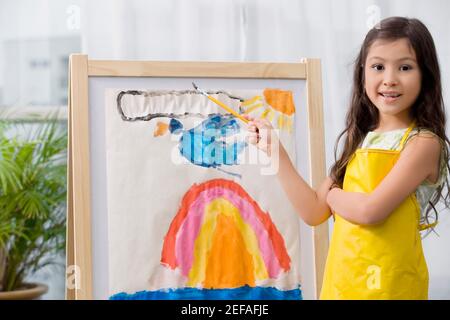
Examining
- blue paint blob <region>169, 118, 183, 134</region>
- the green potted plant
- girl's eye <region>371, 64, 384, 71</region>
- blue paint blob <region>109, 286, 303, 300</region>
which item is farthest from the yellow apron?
the green potted plant

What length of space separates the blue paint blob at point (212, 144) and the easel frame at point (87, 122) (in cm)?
11

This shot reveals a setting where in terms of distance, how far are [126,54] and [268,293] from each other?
31.1 inches

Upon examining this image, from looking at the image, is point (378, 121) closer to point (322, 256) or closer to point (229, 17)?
point (322, 256)

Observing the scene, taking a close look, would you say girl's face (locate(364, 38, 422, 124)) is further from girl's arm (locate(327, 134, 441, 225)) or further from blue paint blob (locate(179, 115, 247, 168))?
blue paint blob (locate(179, 115, 247, 168))

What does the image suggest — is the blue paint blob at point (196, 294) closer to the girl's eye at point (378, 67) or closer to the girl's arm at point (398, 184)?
the girl's arm at point (398, 184)

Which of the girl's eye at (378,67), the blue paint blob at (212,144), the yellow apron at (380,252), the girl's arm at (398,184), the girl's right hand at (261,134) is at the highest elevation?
the girl's eye at (378,67)

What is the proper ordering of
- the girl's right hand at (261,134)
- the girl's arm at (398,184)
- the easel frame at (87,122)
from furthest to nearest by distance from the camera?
the easel frame at (87,122)
the girl's right hand at (261,134)
the girl's arm at (398,184)

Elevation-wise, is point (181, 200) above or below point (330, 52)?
below

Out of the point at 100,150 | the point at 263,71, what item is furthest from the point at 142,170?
the point at 263,71

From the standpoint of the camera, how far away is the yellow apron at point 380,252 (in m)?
0.97

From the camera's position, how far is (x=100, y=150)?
136 centimetres

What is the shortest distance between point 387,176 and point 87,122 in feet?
2.17

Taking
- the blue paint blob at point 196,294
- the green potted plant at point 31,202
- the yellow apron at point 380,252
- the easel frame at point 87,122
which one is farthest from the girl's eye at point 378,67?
the green potted plant at point 31,202

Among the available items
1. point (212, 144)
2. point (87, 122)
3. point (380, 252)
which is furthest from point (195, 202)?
point (380, 252)
